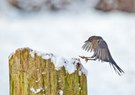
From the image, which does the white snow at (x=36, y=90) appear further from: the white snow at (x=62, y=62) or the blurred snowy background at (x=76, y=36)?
the blurred snowy background at (x=76, y=36)

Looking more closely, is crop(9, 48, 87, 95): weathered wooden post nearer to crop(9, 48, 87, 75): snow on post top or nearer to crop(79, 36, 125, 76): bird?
crop(9, 48, 87, 75): snow on post top

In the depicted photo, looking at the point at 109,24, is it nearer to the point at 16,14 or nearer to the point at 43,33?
the point at 43,33

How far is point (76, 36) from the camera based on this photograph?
264 inches

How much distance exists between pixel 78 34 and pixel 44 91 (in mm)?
5410

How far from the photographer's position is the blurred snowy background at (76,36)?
5098 mm

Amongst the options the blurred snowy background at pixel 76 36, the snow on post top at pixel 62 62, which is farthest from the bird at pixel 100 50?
the blurred snowy background at pixel 76 36

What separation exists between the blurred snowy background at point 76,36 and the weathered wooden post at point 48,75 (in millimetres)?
3254

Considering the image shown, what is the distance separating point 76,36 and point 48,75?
5.32 meters

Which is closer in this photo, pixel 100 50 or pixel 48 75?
pixel 48 75

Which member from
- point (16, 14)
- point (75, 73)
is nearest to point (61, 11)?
point (16, 14)

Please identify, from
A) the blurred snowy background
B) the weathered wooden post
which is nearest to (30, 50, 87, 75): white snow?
the weathered wooden post

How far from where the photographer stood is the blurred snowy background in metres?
5.10

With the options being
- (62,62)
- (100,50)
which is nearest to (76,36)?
(100,50)

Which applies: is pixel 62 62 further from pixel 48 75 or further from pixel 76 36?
pixel 76 36
